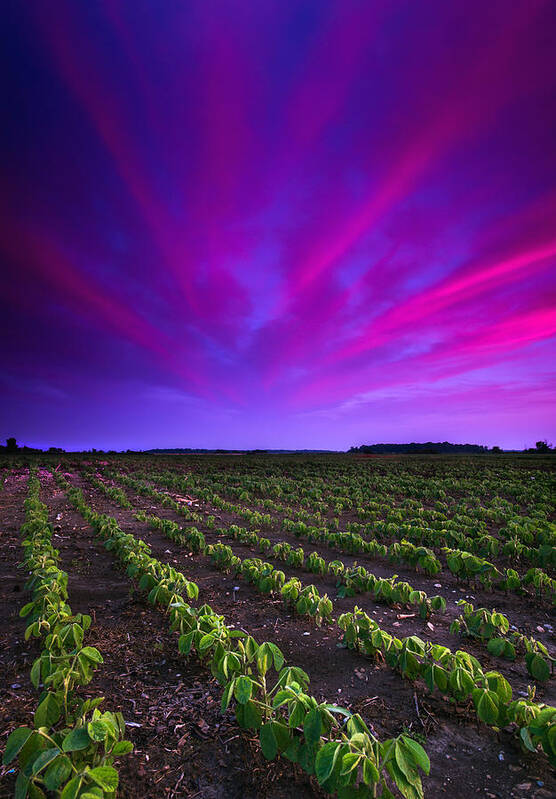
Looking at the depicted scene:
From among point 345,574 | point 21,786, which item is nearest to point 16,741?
point 21,786

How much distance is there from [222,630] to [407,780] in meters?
2.22

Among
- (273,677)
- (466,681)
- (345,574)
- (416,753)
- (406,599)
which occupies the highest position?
(416,753)

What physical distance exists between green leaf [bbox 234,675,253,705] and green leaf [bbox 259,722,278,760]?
0.84ft

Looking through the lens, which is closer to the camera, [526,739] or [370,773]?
[370,773]

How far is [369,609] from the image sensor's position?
6355 mm

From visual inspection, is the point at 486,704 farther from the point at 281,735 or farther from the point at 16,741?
the point at 16,741

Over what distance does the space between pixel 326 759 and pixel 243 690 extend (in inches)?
34.1

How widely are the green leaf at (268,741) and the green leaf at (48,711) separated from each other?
66.0 inches

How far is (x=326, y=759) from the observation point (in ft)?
7.45

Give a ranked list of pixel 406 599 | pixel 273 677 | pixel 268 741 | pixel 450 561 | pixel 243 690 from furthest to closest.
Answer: pixel 450 561 < pixel 406 599 < pixel 273 677 < pixel 243 690 < pixel 268 741

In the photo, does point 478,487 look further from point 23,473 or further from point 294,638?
point 23,473

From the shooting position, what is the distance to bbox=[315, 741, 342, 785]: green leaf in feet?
7.21

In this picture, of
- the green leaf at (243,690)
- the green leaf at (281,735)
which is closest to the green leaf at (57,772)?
the green leaf at (243,690)

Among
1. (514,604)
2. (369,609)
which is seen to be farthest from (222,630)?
(514,604)
